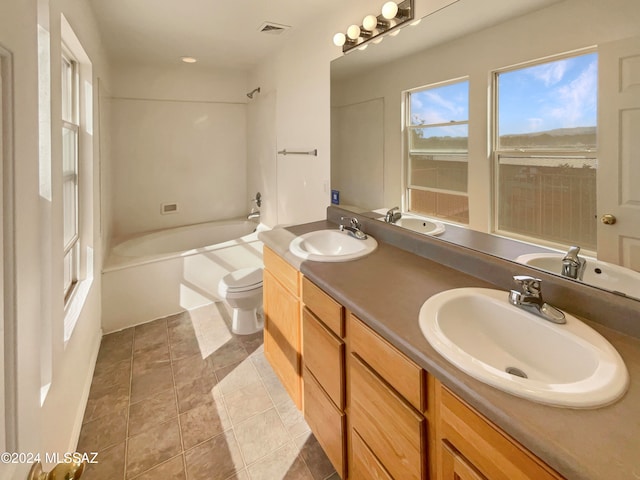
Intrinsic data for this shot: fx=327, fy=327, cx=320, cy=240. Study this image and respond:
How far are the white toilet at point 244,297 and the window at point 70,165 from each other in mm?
937

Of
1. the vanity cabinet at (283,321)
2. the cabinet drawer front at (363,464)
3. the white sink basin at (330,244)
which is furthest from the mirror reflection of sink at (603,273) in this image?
the vanity cabinet at (283,321)

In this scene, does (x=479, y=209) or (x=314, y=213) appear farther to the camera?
(x=314, y=213)

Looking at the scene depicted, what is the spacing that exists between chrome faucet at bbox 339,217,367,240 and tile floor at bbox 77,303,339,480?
1.03 m

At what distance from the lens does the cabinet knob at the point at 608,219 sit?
0.97 meters

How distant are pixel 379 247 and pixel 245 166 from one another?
291 cm

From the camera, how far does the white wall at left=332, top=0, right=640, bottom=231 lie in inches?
37.6

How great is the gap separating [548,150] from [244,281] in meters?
2.07

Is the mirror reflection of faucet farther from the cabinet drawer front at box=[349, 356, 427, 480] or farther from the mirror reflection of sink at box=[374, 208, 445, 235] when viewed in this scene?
the cabinet drawer front at box=[349, 356, 427, 480]

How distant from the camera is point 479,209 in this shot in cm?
135

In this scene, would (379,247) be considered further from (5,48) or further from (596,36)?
(5,48)

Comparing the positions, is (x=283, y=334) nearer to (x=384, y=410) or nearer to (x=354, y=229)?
(x=354, y=229)

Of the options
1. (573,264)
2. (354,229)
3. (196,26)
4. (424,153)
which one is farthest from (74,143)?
(573,264)

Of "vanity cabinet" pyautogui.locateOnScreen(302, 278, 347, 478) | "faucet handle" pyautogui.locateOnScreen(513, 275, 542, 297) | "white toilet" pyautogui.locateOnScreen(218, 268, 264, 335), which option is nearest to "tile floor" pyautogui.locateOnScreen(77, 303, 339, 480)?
"white toilet" pyautogui.locateOnScreen(218, 268, 264, 335)

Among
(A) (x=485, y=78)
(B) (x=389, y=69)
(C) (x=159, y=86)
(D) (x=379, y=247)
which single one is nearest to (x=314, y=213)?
(D) (x=379, y=247)
